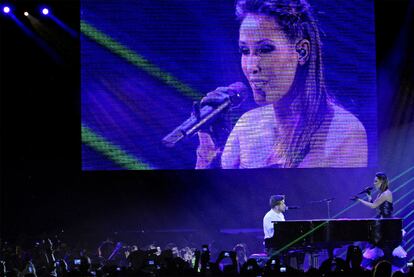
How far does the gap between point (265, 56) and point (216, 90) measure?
1074 millimetres

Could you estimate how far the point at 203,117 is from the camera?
1335cm

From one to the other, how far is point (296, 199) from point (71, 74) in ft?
15.6

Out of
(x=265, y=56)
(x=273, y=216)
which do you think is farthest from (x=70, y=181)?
(x=273, y=216)

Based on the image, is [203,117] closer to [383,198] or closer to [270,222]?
[270,222]

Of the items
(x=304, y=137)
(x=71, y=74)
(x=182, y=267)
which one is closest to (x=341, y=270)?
(x=182, y=267)

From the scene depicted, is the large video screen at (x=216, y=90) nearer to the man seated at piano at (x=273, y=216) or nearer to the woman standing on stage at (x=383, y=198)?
the man seated at piano at (x=273, y=216)

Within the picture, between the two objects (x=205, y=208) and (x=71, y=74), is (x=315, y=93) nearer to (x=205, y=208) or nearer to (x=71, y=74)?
(x=205, y=208)

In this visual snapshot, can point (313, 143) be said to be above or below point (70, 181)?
above

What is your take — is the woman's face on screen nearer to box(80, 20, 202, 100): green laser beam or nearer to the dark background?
box(80, 20, 202, 100): green laser beam

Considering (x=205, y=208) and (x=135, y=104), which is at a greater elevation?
(x=135, y=104)

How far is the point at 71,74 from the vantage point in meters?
13.8

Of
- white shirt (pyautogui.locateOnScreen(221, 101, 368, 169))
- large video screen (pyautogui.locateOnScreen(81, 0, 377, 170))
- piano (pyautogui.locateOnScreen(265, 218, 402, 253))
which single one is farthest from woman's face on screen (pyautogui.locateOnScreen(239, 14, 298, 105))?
piano (pyautogui.locateOnScreen(265, 218, 402, 253))

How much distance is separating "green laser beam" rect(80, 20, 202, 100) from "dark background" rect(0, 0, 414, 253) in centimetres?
55

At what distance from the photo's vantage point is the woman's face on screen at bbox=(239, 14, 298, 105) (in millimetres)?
13500
